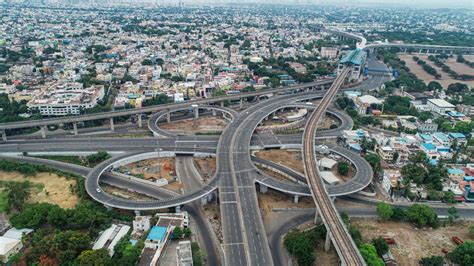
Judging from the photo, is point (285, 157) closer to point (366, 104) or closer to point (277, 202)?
point (277, 202)

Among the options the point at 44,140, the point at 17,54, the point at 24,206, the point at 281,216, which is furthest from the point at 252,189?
the point at 17,54

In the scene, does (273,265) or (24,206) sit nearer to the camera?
(273,265)

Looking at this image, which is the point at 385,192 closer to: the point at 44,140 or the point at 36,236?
the point at 36,236

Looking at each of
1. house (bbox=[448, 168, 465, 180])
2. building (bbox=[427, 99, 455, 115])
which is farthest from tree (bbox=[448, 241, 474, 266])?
building (bbox=[427, 99, 455, 115])

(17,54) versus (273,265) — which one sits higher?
(17,54)

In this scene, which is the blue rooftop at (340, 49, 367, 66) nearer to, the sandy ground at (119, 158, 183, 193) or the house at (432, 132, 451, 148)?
the house at (432, 132, 451, 148)

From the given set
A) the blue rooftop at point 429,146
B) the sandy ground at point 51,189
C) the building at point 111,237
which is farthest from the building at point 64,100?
the blue rooftop at point 429,146

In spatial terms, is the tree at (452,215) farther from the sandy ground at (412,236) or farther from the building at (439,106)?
the building at (439,106)
